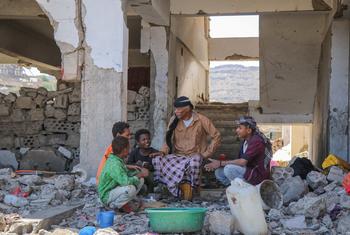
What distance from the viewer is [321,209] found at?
17.0 feet

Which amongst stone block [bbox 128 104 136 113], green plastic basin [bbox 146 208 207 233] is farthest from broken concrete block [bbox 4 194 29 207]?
stone block [bbox 128 104 136 113]

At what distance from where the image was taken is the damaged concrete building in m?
7.25

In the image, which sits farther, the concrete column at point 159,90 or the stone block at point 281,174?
the concrete column at point 159,90

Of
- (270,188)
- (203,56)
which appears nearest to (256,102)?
(203,56)

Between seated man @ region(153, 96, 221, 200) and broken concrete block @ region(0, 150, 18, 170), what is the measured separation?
4.22m

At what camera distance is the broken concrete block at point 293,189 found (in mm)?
6137

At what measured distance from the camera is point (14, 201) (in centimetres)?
586

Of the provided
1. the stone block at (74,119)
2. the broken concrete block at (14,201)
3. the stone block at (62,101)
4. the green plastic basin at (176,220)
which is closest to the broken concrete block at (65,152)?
the stone block at (74,119)

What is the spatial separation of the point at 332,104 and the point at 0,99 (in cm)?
595

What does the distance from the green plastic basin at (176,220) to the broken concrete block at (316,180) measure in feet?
8.69

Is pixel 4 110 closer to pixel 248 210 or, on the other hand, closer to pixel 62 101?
pixel 62 101

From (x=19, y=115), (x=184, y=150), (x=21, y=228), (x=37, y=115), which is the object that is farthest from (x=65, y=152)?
(x=21, y=228)

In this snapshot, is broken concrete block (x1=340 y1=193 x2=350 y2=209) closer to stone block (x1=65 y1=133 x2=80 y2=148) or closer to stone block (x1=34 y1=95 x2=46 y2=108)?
stone block (x1=65 y1=133 x2=80 y2=148)

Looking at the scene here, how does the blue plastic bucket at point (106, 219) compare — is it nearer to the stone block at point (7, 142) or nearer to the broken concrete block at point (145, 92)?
the broken concrete block at point (145, 92)
